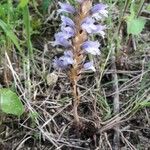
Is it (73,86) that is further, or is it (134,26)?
(134,26)

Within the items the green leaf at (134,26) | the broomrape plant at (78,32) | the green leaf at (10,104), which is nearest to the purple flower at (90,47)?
the broomrape plant at (78,32)

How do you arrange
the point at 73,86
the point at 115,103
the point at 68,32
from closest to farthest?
the point at 68,32, the point at 73,86, the point at 115,103

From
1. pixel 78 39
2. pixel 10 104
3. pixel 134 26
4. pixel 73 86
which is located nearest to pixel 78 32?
pixel 78 39

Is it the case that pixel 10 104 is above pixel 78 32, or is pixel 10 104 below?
below

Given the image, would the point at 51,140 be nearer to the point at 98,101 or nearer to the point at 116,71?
the point at 98,101

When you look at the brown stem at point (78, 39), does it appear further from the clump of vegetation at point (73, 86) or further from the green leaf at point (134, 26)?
the green leaf at point (134, 26)

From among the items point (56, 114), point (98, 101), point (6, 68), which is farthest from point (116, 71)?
point (6, 68)

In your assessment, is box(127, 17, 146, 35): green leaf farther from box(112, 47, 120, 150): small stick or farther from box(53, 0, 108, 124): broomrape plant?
box(53, 0, 108, 124): broomrape plant

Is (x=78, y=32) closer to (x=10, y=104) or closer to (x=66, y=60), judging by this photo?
(x=66, y=60)
